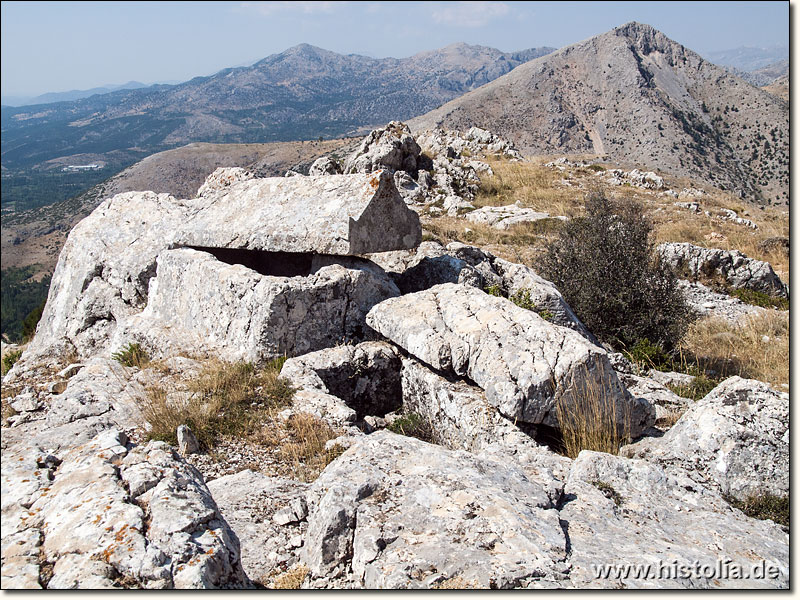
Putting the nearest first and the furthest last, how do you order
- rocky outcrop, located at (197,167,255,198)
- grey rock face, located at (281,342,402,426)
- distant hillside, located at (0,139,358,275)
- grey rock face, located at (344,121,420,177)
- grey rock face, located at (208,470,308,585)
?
grey rock face, located at (208,470,308,585)
grey rock face, located at (281,342,402,426)
rocky outcrop, located at (197,167,255,198)
grey rock face, located at (344,121,420,177)
distant hillside, located at (0,139,358,275)

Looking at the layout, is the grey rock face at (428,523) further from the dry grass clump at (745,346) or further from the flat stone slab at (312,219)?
the dry grass clump at (745,346)

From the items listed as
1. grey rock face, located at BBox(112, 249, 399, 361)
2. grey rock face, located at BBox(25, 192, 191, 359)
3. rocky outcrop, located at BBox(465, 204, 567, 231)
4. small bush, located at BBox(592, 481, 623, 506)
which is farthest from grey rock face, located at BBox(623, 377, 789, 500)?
rocky outcrop, located at BBox(465, 204, 567, 231)

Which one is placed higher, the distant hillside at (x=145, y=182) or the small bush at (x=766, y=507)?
the distant hillside at (x=145, y=182)

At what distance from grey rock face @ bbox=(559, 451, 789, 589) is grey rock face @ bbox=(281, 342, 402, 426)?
9.76 ft

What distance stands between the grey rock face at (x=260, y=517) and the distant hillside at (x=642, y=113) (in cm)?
9760

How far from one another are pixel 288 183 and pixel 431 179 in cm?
1478

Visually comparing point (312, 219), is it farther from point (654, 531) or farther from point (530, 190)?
point (530, 190)

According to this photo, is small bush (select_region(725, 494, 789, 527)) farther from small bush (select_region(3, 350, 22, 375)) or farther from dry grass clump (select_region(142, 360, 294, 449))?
small bush (select_region(3, 350, 22, 375))

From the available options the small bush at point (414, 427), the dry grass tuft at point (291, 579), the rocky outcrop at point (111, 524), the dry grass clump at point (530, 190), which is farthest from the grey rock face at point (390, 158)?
the dry grass tuft at point (291, 579)

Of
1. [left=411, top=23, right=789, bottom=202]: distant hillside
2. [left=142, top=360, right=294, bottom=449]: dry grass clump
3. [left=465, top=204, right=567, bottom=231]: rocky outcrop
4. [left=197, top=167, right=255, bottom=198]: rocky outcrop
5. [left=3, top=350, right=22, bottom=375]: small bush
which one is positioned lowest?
[left=3, top=350, right=22, bottom=375]: small bush

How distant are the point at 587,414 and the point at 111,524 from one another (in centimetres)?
425

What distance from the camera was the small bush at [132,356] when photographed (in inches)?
279

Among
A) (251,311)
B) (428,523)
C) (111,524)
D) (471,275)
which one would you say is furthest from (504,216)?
(111,524)

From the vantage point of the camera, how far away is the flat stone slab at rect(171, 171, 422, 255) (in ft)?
23.9
